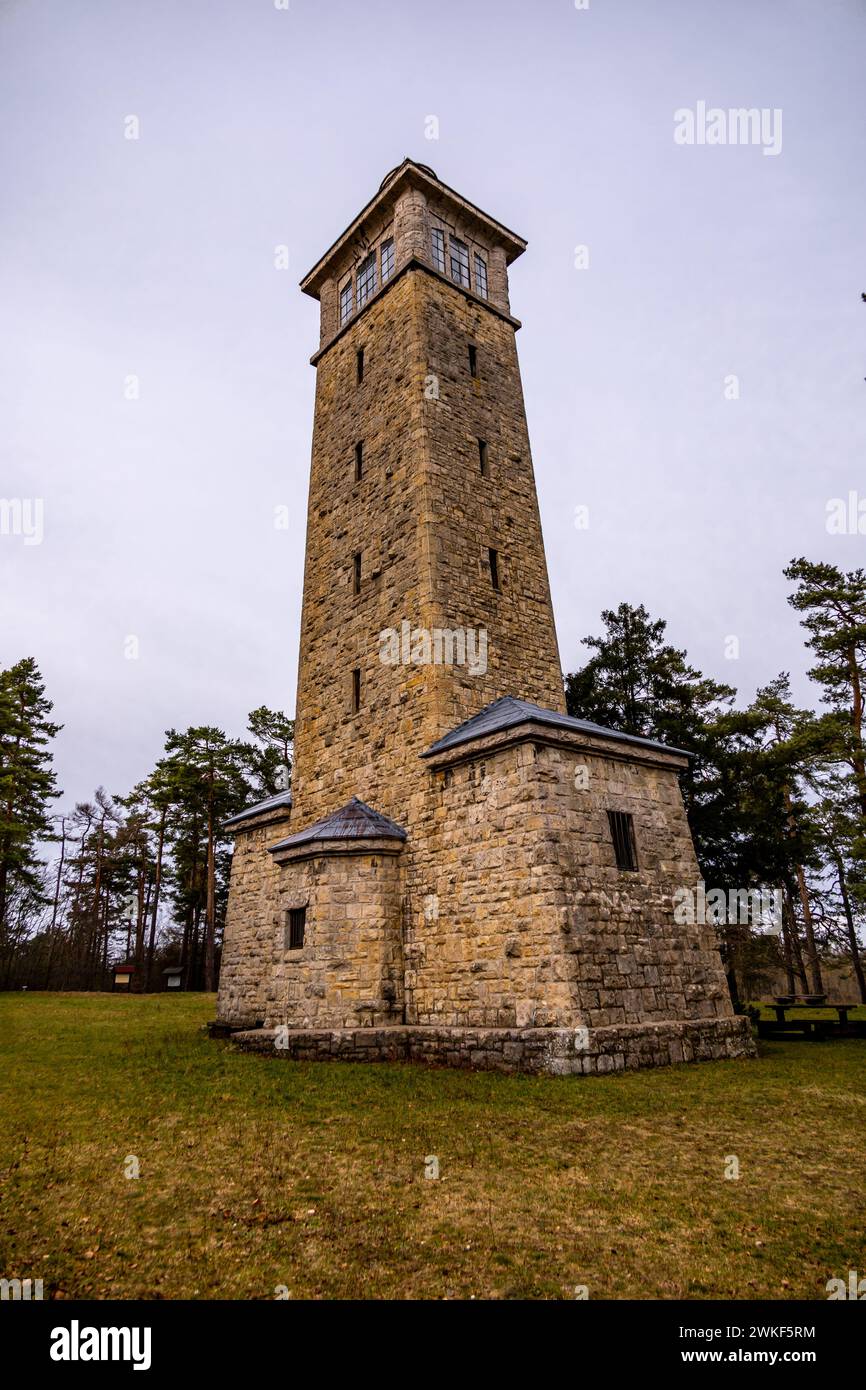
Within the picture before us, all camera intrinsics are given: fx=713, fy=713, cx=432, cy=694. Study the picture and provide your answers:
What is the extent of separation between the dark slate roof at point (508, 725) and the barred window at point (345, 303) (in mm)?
13960

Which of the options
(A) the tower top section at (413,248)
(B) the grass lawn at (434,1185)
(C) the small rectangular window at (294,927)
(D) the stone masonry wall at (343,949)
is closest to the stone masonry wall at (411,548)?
(A) the tower top section at (413,248)

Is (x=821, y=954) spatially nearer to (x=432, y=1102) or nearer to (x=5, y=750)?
(x=432, y=1102)

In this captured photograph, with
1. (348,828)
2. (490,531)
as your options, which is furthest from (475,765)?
(490,531)

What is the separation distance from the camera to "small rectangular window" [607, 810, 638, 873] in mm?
11953

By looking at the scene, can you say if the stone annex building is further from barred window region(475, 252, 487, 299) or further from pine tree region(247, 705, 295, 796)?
→ pine tree region(247, 705, 295, 796)

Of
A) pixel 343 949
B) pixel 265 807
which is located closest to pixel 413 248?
pixel 265 807

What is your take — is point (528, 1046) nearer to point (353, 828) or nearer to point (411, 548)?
point (353, 828)

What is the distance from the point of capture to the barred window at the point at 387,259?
19.8 m

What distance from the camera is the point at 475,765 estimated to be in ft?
40.9

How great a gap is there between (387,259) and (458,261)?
2.00 meters

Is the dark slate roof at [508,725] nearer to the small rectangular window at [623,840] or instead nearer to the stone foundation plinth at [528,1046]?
the small rectangular window at [623,840]

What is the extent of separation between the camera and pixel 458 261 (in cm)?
2014

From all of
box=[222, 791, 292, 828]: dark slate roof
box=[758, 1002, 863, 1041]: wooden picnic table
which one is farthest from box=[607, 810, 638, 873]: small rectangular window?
box=[222, 791, 292, 828]: dark slate roof

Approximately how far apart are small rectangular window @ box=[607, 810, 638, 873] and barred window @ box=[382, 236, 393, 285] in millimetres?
15997
